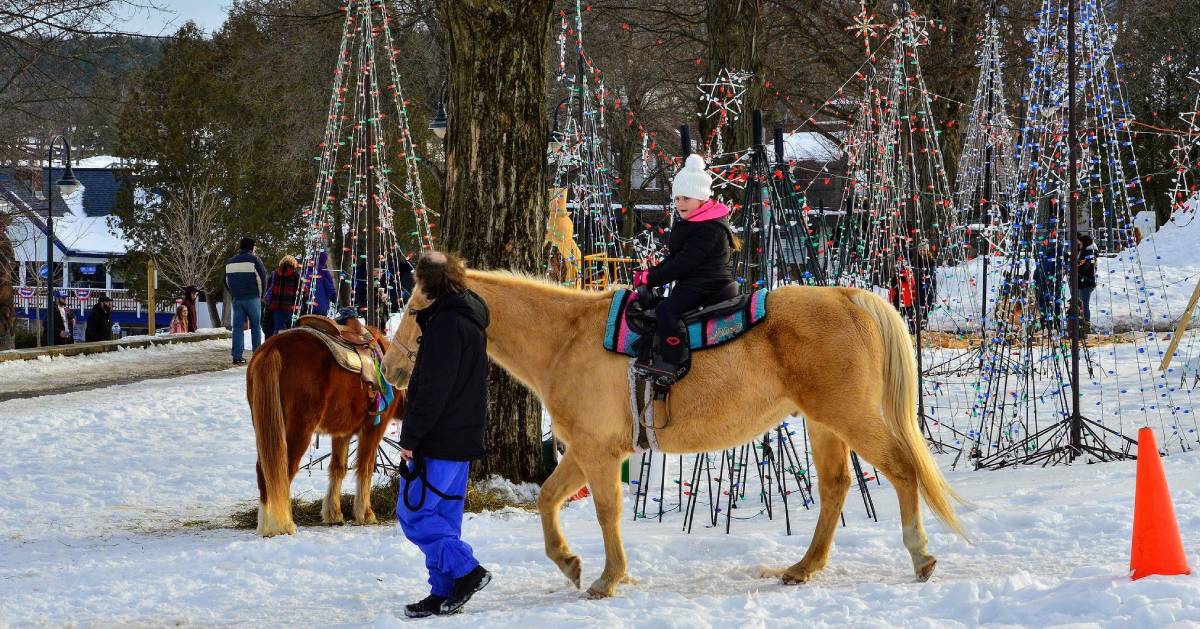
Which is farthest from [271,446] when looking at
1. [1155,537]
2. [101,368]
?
[101,368]

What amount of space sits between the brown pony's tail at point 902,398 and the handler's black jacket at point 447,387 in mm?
1879

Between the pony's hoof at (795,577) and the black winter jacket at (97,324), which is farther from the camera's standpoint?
the black winter jacket at (97,324)

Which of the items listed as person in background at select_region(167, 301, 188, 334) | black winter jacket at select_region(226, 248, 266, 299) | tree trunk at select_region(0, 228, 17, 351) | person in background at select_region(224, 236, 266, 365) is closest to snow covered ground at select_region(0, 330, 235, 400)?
person in background at select_region(224, 236, 266, 365)

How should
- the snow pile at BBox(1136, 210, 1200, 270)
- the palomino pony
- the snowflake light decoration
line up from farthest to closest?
the snow pile at BBox(1136, 210, 1200, 270) < the snowflake light decoration < the palomino pony

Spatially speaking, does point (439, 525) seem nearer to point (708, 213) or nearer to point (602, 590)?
point (602, 590)

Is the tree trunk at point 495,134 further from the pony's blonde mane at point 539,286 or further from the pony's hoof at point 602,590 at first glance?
the pony's hoof at point 602,590

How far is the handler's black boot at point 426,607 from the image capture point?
16.7ft

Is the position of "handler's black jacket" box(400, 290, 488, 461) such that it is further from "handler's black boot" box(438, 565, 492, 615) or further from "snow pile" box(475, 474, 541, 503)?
"snow pile" box(475, 474, 541, 503)

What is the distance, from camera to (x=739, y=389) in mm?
5402

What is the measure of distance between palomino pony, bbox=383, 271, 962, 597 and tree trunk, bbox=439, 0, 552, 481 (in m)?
2.41

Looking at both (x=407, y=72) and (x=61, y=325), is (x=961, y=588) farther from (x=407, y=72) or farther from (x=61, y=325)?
(x=61, y=325)

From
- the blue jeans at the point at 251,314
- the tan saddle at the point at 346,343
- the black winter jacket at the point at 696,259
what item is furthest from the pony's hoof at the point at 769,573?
the blue jeans at the point at 251,314

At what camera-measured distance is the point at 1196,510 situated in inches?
240

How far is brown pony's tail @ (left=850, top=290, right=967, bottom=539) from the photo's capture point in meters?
5.30
